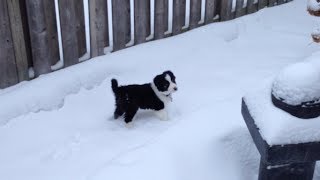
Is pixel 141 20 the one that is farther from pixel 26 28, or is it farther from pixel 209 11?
pixel 26 28

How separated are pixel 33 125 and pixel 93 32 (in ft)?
4.38

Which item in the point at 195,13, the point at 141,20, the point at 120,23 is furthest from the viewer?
the point at 195,13

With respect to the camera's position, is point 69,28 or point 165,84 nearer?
point 165,84


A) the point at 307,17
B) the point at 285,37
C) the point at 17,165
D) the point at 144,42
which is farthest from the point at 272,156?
the point at 307,17

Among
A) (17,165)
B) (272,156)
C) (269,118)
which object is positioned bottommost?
(17,165)

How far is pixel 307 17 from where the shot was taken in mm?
6590

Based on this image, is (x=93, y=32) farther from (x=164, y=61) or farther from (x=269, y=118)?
(x=269, y=118)

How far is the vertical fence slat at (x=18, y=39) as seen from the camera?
4238mm

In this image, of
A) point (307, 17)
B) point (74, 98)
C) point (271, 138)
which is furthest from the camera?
point (307, 17)

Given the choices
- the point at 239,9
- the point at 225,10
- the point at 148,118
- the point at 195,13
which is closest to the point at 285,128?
the point at 148,118

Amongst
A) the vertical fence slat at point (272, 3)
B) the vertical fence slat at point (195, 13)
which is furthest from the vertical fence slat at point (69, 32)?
the vertical fence slat at point (272, 3)

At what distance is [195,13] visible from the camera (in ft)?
19.0

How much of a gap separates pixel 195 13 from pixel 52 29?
6.40 ft

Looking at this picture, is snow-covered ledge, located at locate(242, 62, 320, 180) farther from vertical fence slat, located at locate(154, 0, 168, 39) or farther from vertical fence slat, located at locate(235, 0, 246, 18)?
vertical fence slat, located at locate(235, 0, 246, 18)
